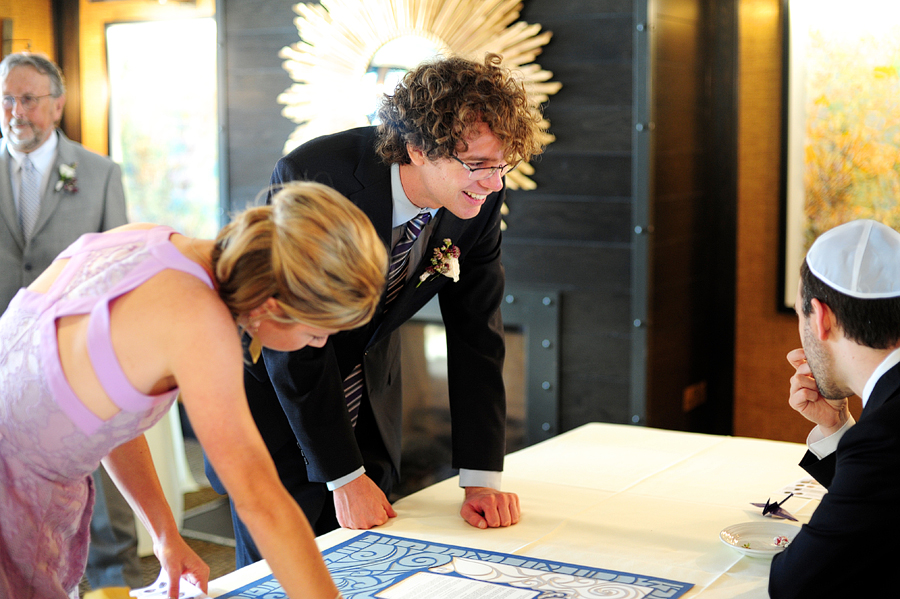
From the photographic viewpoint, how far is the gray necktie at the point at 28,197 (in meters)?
3.33

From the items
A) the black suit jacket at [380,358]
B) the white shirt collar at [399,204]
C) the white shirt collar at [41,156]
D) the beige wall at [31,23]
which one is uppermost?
the beige wall at [31,23]

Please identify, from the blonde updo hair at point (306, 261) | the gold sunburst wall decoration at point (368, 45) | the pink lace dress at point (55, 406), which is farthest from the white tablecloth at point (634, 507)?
the gold sunburst wall decoration at point (368, 45)

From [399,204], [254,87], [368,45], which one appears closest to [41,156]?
[254,87]

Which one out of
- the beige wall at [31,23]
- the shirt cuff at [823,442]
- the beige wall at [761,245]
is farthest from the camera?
the beige wall at [31,23]

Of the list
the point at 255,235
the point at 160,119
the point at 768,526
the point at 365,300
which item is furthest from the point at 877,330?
the point at 160,119

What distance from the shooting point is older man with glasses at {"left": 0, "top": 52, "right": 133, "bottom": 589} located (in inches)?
128

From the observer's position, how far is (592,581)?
1405 mm

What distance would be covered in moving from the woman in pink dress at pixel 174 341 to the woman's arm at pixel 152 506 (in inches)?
6.7

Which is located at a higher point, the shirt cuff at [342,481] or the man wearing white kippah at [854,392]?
the man wearing white kippah at [854,392]

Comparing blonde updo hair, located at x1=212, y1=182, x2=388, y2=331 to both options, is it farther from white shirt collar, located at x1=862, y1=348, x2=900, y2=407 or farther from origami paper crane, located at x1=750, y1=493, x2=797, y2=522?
origami paper crane, located at x1=750, y1=493, x2=797, y2=522

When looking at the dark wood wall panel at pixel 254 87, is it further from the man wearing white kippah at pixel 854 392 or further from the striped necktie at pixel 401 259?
the man wearing white kippah at pixel 854 392

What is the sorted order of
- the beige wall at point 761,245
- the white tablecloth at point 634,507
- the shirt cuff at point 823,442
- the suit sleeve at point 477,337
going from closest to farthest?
1. the white tablecloth at point 634,507
2. the shirt cuff at point 823,442
3. the suit sleeve at point 477,337
4. the beige wall at point 761,245

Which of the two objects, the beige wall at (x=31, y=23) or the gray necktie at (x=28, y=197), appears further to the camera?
the beige wall at (x=31, y=23)

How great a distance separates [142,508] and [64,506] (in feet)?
0.53
